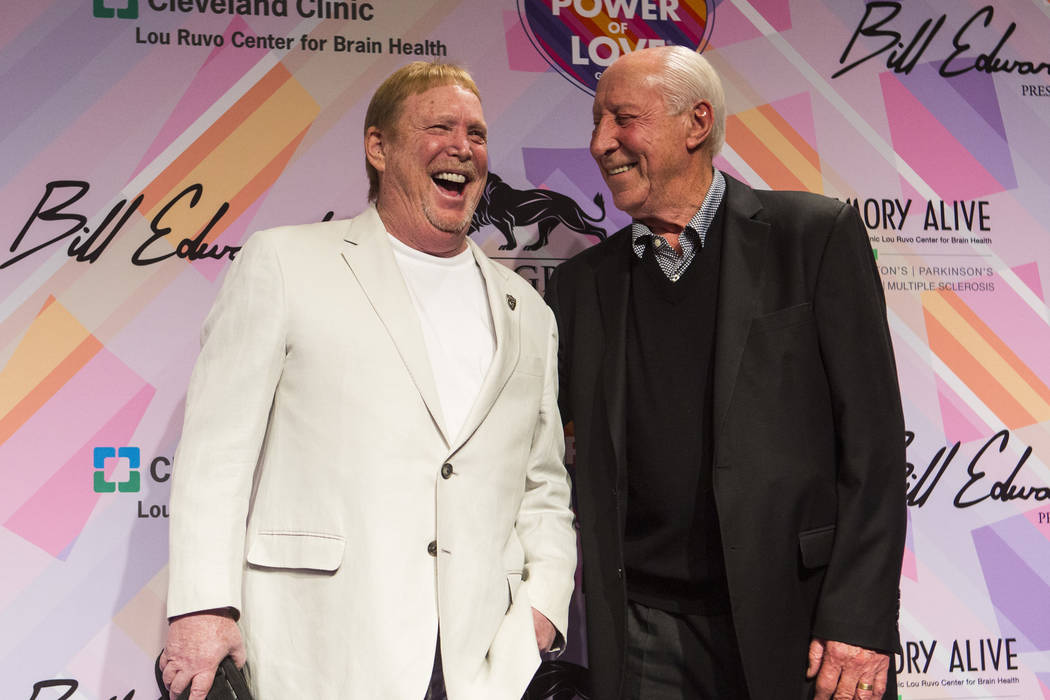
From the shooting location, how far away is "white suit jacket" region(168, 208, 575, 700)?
1.99 m

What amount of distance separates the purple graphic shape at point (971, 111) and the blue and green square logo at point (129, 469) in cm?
274

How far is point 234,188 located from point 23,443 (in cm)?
94

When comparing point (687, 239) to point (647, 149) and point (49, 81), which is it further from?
point (49, 81)

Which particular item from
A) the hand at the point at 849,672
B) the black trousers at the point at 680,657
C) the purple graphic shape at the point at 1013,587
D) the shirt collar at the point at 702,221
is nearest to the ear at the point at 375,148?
the shirt collar at the point at 702,221

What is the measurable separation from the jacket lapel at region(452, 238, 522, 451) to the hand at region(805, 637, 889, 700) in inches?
37.4

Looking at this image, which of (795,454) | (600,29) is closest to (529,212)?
(600,29)

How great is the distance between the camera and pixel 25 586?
8.86 ft

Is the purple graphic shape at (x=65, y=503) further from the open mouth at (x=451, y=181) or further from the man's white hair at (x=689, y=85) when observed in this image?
the man's white hair at (x=689, y=85)

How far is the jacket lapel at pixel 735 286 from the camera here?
2268 mm

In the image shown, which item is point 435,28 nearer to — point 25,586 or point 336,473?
point 336,473

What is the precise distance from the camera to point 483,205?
3.00m

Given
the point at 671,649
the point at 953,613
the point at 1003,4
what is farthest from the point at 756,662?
the point at 1003,4

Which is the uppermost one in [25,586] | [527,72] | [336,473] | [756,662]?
[527,72]

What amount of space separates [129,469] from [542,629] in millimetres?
1317
